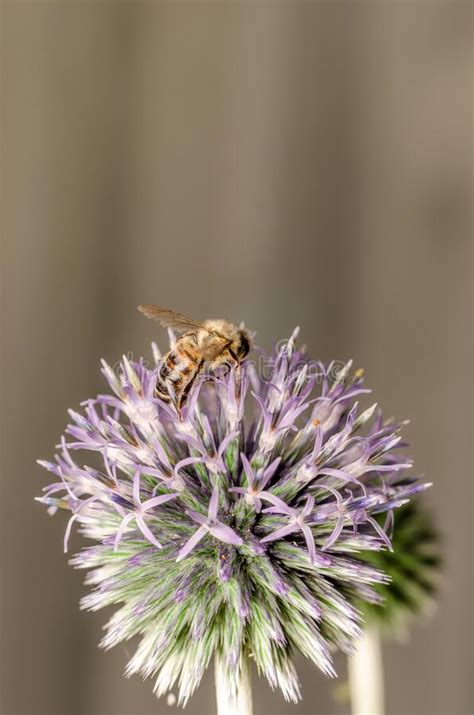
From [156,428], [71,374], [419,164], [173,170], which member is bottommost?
[156,428]

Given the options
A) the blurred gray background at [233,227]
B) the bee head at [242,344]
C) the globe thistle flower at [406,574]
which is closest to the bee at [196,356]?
the bee head at [242,344]

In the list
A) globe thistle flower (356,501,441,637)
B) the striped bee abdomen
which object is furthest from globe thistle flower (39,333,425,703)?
globe thistle flower (356,501,441,637)

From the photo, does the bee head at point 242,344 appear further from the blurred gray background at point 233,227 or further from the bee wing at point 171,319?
the blurred gray background at point 233,227

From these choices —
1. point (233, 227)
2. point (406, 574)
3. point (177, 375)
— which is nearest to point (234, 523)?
point (177, 375)

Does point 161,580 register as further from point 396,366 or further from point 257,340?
point 396,366

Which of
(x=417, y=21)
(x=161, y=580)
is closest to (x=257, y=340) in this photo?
(x=417, y=21)

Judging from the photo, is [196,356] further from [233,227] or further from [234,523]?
[233,227]
